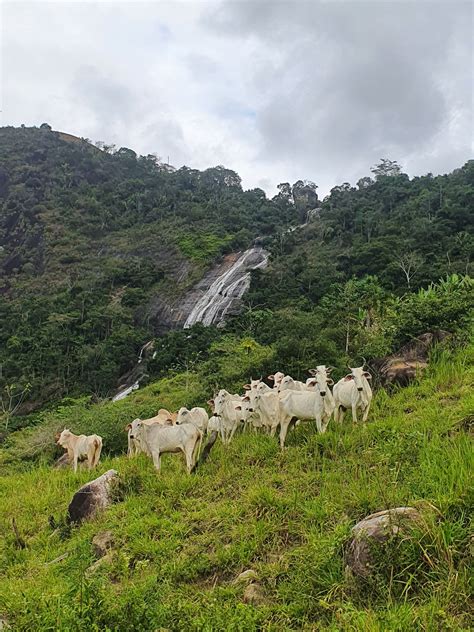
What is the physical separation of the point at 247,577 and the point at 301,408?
→ 3.28 metres

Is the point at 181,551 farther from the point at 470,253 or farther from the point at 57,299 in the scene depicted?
the point at 57,299

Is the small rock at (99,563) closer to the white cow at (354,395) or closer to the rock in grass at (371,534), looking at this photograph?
the rock in grass at (371,534)

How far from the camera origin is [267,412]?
27.5 ft

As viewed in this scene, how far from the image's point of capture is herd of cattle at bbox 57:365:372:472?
23.8ft

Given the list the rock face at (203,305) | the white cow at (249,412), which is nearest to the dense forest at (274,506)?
the white cow at (249,412)

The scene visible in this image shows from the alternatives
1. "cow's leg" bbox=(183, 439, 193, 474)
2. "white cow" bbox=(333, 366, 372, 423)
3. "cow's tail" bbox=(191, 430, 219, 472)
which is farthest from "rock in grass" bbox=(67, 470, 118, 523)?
"white cow" bbox=(333, 366, 372, 423)

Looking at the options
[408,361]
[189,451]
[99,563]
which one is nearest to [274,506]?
[99,563]

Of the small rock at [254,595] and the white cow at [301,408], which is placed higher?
the white cow at [301,408]

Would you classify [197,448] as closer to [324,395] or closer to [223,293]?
[324,395]

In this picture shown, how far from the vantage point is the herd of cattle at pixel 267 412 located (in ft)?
23.8

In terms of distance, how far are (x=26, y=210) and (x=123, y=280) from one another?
3171 centimetres

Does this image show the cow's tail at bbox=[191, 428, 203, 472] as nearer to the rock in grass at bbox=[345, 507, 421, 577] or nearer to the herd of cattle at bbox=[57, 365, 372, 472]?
the herd of cattle at bbox=[57, 365, 372, 472]

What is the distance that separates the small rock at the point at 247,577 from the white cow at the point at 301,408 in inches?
112

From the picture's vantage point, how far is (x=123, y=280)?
55.1 m
